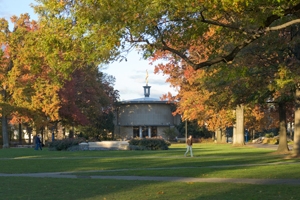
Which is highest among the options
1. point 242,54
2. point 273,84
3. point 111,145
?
point 242,54

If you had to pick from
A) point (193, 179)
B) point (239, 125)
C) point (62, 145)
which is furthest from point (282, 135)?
point (62, 145)

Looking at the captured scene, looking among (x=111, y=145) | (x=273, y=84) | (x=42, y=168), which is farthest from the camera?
(x=111, y=145)

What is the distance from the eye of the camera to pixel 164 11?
14805 millimetres

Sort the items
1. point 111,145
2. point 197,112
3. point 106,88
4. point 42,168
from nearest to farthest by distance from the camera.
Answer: point 42,168
point 111,145
point 197,112
point 106,88

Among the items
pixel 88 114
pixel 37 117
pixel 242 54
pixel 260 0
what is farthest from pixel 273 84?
pixel 88 114

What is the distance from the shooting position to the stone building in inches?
3516

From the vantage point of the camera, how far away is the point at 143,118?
294ft

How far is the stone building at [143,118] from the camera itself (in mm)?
89312

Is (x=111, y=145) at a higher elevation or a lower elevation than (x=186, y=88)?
lower

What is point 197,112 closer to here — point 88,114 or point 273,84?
point 88,114

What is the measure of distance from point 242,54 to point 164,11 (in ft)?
52.0

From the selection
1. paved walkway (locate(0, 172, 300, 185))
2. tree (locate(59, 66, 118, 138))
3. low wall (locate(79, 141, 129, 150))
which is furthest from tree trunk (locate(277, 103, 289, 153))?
tree (locate(59, 66, 118, 138))

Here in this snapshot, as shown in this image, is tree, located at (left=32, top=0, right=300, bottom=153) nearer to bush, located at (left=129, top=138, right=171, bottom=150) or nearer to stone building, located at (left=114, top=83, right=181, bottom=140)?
bush, located at (left=129, top=138, right=171, bottom=150)

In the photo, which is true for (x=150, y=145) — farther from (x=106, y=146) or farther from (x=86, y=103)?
(x=86, y=103)
